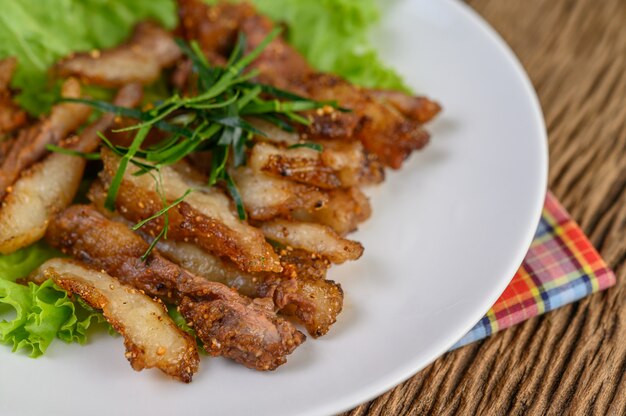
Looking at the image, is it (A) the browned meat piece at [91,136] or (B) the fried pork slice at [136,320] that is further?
(A) the browned meat piece at [91,136]

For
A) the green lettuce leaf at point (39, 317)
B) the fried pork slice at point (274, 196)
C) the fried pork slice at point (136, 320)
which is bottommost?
the green lettuce leaf at point (39, 317)

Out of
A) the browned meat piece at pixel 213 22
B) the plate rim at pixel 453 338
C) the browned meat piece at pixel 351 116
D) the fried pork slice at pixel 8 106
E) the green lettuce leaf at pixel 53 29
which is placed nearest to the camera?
the plate rim at pixel 453 338

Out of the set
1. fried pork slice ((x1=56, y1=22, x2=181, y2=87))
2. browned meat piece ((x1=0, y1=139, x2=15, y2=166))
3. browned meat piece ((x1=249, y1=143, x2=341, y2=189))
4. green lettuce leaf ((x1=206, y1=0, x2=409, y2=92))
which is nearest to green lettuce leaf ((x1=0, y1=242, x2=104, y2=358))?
browned meat piece ((x1=0, y1=139, x2=15, y2=166))

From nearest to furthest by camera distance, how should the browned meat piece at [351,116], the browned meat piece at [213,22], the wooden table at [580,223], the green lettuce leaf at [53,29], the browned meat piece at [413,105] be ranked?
the wooden table at [580,223] → the browned meat piece at [351,116] → the browned meat piece at [413,105] → the green lettuce leaf at [53,29] → the browned meat piece at [213,22]

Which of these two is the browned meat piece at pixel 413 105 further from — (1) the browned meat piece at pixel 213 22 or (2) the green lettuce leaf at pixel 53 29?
(2) the green lettuce leaf at pixel 53 29

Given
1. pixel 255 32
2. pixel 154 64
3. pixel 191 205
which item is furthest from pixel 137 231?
pixel 255 32

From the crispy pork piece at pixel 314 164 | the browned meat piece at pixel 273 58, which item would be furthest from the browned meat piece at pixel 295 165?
the browned meat piece at pixel 273 58

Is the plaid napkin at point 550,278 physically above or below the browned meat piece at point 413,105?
below
